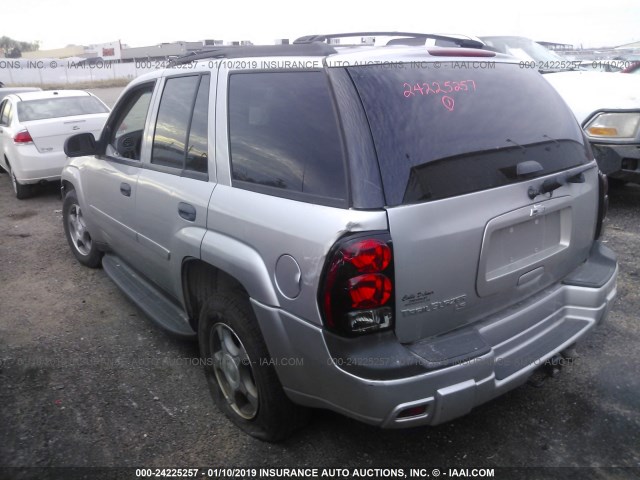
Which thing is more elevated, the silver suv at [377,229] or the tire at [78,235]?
the silver suv at [377,229]

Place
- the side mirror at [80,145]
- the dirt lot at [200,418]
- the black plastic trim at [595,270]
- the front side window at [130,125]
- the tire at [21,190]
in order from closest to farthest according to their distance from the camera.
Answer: the dirt lot at [200,418] < the black plastic trim at [595,270] < the front side window at [130,125] < the side mirror at [80,145] < the tire at [21,190]

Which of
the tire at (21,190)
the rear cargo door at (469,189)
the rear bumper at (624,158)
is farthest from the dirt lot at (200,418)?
the tire at (21,190)

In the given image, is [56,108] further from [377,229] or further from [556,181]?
[556,181]

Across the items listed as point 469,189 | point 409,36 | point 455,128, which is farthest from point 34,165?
point 469,189

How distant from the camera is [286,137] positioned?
2.43m

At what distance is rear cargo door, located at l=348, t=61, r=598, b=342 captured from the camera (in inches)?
82.7

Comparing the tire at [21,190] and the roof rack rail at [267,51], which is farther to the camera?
the tire at [21,190]

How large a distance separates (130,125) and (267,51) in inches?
66.0

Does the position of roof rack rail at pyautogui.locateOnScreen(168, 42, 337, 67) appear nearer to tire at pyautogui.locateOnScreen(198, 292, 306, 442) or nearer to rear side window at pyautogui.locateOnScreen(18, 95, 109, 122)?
tire at pyautogui.locateOnScreen(198, 292, 306, 442)

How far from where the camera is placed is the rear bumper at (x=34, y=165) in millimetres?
7887

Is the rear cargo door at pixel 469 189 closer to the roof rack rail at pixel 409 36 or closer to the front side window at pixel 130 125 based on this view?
the roof rack rail at pixel 409 36

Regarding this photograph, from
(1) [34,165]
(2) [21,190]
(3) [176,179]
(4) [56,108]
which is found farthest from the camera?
(4) [56,108]

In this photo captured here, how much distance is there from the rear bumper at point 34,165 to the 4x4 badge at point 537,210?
7286 millimetres

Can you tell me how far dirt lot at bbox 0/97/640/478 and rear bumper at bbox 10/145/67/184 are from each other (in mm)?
4437
